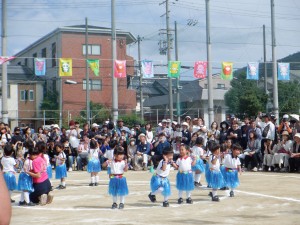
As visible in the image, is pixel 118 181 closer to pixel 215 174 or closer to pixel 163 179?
pixel 163 179

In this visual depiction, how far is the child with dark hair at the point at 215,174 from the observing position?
35.2ft

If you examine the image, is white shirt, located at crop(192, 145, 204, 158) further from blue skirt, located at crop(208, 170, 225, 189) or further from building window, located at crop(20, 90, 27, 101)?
building window, located at crop(20, 90, 27, 101)

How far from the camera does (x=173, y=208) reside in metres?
9.82

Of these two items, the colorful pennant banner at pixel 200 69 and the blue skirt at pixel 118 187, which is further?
the colorful pennant banner at pixel 200 69

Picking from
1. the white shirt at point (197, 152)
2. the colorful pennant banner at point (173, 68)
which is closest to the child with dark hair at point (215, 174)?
the white shirt at point (197, 152)

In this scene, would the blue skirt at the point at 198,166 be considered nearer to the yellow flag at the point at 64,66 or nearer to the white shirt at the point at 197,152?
the white shirt at the point at 197,152

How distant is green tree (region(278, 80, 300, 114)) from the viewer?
1524 inches

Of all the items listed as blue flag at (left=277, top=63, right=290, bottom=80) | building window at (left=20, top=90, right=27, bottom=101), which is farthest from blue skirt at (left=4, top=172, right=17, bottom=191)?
building window at (left=20, top=90, right=27, bottom=101)

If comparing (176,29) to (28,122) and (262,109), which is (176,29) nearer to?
(262,109)

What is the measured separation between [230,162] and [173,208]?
7.43ft

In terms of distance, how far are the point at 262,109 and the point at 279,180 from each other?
23172mm

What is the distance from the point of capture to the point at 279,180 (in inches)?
573

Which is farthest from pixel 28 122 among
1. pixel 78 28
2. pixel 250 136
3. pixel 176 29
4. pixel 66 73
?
pixel 250 136

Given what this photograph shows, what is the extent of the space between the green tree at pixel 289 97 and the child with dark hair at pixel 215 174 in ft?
91.6
